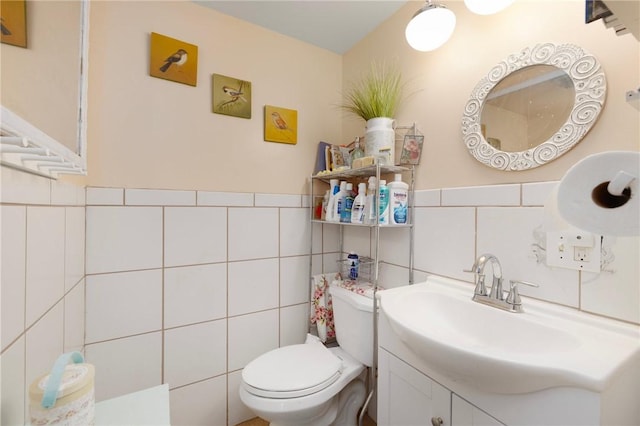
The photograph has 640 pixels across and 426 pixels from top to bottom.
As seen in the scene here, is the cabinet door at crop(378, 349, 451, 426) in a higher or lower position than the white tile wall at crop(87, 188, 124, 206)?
lower

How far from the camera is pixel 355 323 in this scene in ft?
3.96

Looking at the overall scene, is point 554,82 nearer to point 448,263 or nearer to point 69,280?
point 448,263

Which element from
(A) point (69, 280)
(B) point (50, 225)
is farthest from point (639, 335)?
→ (A) point (69, 280)

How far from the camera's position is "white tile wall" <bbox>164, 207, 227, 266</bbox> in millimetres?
1234

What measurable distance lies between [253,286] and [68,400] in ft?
3.18

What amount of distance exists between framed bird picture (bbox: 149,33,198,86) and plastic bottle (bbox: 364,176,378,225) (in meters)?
0.97

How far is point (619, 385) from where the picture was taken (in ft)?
1.83

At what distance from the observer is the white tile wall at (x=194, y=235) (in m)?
1.23

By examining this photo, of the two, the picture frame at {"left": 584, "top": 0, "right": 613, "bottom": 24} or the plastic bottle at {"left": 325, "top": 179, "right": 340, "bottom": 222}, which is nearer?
the picture frame at {"left": 584, "top": 0, "right": 613, "bottom": 24}

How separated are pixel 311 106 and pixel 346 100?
0.24 metres

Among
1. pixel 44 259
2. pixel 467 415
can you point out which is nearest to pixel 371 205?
pixel 467 415

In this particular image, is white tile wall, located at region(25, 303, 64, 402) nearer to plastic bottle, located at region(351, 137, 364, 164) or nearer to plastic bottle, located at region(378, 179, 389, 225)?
plastic bottle, located at region(378, 179, 389, 225)

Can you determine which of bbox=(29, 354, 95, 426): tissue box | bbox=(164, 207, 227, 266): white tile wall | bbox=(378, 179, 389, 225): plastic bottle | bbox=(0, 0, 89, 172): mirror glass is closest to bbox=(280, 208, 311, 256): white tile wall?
bbox=(164, 207, 227, 266): white tile wall

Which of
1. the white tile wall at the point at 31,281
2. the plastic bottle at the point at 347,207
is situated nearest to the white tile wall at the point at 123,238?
the white tile wall at the point at 31,281
